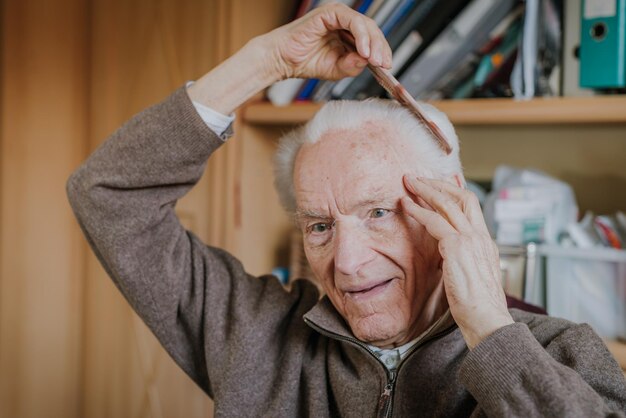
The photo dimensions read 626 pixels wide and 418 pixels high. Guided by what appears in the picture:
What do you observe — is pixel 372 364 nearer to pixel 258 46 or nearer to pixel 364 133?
pixel 364 133

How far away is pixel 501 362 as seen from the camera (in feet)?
2.83

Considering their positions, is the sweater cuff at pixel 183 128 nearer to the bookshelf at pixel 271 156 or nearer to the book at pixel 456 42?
the bookshelf at pixel 271 156

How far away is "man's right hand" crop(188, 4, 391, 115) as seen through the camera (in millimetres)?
1162

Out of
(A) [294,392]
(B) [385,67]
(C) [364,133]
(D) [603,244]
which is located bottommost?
(A) [294,392]

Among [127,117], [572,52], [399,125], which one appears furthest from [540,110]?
[127,117]

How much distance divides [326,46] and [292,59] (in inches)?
2.9

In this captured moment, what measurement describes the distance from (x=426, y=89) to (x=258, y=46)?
552mm

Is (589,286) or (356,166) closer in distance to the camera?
(356,166)

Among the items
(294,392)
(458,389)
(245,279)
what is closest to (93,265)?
(245,279)

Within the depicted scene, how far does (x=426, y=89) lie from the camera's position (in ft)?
5.34

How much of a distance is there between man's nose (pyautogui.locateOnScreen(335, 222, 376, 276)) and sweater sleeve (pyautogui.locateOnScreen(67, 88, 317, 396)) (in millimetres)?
266

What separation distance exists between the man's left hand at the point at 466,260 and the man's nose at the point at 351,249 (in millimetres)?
92

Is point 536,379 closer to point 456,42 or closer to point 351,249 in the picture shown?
point 351,249

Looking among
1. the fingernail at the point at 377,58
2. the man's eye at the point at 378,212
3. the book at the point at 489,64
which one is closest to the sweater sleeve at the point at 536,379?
the man's eye at the point at 378,212
